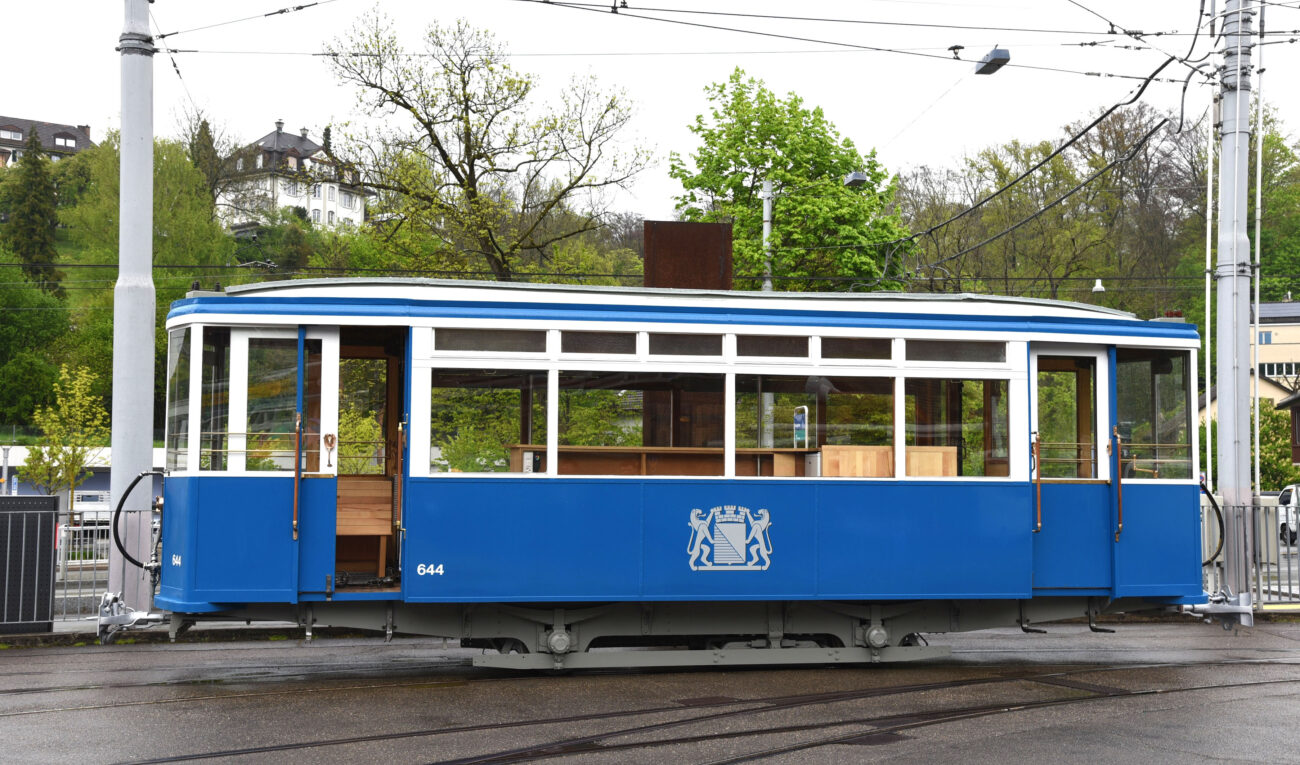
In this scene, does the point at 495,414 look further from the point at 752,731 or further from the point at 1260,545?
the point at 1260,545

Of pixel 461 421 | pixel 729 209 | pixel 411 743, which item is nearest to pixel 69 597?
pixel 461 421

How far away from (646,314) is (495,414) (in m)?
1.48

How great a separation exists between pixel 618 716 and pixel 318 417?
11.2ft

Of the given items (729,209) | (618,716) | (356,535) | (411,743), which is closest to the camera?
(411,743)

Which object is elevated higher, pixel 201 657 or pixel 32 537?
pixel 32 537

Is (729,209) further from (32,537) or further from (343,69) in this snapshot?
(32,537)

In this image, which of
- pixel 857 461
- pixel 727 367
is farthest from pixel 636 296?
pixel 857 461

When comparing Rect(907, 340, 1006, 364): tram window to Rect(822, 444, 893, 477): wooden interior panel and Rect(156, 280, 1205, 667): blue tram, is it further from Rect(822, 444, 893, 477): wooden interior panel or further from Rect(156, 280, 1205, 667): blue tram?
Rect(822, 444, 893, 477): wooden interior panel

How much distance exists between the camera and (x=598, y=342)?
33.4 feet

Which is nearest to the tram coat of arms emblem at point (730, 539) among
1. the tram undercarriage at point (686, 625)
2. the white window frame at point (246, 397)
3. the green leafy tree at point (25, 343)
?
the tram undercarriage at point (686, 625)

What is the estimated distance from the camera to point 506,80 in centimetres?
2752

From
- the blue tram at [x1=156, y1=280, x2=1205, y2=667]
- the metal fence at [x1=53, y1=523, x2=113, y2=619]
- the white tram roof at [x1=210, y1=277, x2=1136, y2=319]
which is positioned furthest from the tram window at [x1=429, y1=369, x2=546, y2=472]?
the metal fence at [x1=53, y1=523, x2=113, y2=619]

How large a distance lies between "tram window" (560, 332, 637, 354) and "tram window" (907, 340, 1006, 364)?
2401mm

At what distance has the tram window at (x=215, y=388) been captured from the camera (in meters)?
9.81
